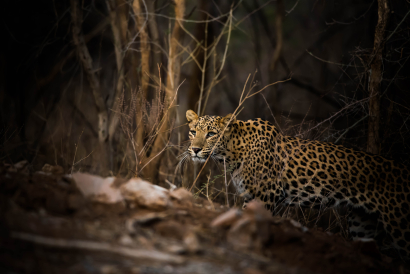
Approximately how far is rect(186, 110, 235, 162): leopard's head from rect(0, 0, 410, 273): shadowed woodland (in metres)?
0.39

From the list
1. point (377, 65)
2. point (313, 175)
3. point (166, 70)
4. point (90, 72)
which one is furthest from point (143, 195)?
point (166, 70)

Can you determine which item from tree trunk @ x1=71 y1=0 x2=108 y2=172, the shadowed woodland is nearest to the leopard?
the shadowed woodland

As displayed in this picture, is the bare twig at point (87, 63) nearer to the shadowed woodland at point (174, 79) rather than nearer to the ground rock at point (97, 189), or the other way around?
the shadowed woodland at point (174, 79)

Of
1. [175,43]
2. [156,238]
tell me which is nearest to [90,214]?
[156,238]

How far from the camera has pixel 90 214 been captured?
2.51 meters

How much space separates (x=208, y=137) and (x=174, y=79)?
9.87ft

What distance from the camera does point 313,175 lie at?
5297 millimetres

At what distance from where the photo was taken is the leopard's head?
17.7 ft

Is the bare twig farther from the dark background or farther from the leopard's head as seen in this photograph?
the leopard's head

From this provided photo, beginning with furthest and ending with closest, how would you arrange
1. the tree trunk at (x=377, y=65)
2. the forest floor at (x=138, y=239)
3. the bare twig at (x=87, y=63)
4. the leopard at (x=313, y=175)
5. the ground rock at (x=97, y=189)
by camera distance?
the bare twig at (x=87, y=63), the tree trunk at (x=377, y=65), the leopard at (x=313, y=175), the ground rock at (x=97, y=189), the forest floor at (x=138, y=239)

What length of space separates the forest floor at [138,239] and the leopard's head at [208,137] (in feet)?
6.92

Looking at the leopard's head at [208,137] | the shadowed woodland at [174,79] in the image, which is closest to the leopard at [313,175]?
the leopard's head at [208,137]

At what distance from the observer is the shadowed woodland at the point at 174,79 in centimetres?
597

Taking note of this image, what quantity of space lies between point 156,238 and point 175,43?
21.3 ft
